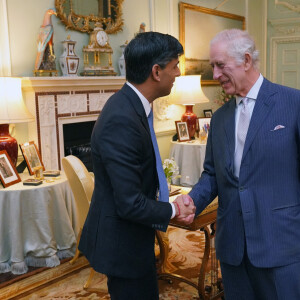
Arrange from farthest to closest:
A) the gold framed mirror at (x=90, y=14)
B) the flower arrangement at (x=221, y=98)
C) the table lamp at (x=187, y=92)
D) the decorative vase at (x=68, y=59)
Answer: the flower arrangement at (x=221, y=98), the table lamp at (x=187, y=92), the gold framed mirror at (x=90, y=14), the decorative vase at (x=68, y=59)

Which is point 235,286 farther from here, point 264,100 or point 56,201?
point 56,201

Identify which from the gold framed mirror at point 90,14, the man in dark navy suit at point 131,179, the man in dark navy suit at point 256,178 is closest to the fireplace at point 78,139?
the gold framed mirror at point 90,14

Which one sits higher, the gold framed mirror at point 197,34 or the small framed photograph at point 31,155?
the gold framed mirror at point 197,34

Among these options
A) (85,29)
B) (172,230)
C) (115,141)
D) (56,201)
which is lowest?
(172,230)

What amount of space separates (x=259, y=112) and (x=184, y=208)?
58 cm

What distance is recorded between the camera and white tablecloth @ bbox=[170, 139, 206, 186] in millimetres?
5832

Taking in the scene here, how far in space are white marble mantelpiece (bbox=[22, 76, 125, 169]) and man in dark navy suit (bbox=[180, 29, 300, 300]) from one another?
296 cm

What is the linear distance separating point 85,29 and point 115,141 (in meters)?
3.82

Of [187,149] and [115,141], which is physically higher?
[115,141]

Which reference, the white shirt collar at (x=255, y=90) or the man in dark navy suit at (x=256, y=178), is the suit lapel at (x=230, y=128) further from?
the white shirt collar at (x=255, y=90)

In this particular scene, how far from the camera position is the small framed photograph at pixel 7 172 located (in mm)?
3727

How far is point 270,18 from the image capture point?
28.0 ft

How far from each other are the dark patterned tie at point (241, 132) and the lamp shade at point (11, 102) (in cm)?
256

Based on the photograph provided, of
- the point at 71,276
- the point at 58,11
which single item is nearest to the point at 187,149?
the point at 58,11
